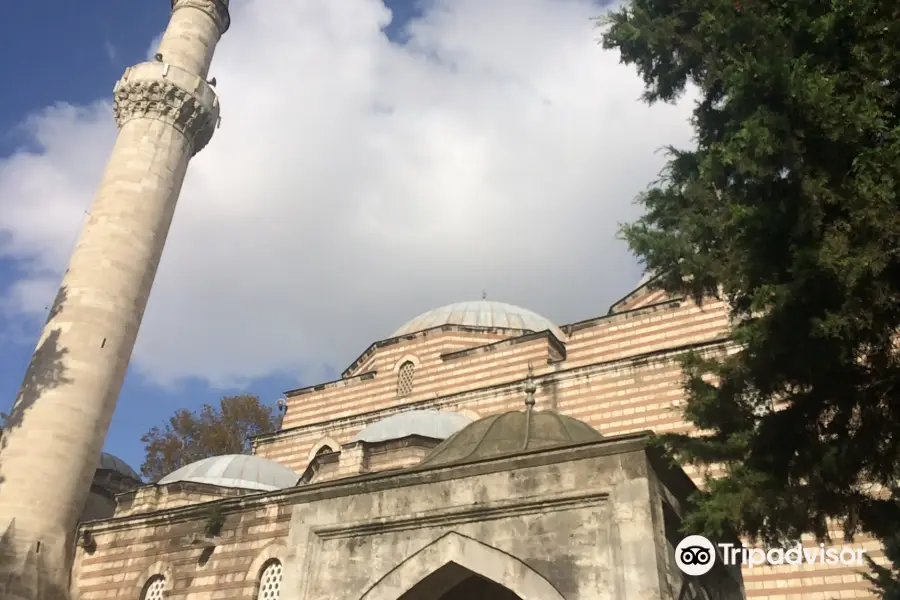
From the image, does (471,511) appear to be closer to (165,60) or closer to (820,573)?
(820,573)

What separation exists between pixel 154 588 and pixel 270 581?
2127 millimetres

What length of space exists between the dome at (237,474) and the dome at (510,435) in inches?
334

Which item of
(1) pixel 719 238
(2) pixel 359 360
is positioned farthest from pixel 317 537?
(2) pixel 359 360

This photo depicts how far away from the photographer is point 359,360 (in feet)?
72.5

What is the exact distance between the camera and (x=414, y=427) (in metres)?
14.8

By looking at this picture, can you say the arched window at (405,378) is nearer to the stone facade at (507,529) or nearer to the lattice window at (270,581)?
the lattice window at (270,581)

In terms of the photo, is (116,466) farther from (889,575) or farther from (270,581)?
(889,575)

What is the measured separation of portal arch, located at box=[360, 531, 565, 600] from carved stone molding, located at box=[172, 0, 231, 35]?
1547 cm

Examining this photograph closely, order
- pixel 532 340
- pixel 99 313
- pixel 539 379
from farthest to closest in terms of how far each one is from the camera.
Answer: pixel 532 340, pixel 539 379, pixel 99 313

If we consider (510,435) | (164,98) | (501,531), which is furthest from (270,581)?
(164,98)

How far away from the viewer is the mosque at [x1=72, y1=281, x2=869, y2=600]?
6.12m

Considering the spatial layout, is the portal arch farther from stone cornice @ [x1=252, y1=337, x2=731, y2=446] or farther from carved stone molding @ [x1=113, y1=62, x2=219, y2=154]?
carved stone molding @ [x1=113, y1=62, x2=219, y2=154]

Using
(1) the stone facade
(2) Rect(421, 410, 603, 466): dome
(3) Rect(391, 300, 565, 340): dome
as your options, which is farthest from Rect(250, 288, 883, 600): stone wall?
(2) Rect(421, 410, 603, 466): dome

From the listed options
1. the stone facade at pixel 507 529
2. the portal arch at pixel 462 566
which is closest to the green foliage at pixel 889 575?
the stone facade at pixel 507 529
